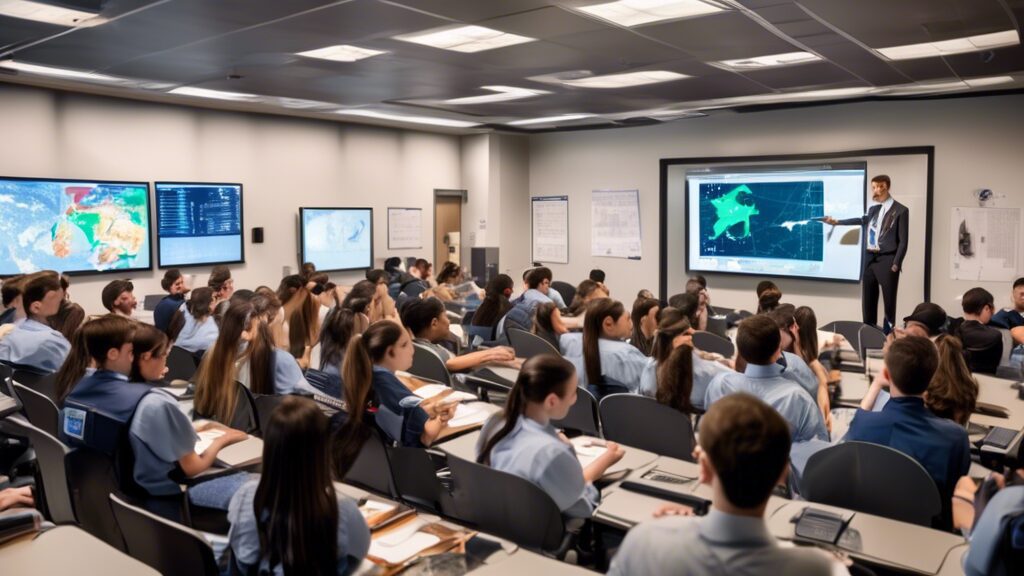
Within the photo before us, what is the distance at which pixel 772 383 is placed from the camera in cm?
324

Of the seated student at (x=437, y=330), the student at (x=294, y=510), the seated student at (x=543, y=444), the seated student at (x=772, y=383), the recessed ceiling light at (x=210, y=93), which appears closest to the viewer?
the student at (x=294, y=510)

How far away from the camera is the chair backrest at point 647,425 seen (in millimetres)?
3340

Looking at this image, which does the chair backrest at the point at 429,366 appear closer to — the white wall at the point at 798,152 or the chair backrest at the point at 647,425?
the chair backrest at the point at 647,425

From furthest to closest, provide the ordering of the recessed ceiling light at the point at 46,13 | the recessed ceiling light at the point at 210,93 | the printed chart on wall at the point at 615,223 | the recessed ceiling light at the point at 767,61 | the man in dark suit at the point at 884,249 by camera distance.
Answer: the printed chart on wall at the point at 615,223
the man in dark suit at the point at 884,249
the recessed ceiling light at the point at 210,93
the recessed ceiling light at the point at 767,61
the recessed ceiling light at the point at 46,13

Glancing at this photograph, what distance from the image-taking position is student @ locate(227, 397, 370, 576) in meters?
1.88

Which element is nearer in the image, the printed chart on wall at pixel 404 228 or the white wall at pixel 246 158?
the white wall at pixel 246 158

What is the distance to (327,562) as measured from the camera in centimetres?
192

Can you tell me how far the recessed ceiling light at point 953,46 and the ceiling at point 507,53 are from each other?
12 cm

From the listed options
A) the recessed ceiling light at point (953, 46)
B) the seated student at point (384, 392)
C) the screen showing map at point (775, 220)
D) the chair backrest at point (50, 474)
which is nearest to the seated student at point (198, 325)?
the chair backrest at point (50, 474)

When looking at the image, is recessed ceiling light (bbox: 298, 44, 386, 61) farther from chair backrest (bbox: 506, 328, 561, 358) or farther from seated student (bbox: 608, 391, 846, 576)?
seated student (bbox: 608, 391, 846, 576)

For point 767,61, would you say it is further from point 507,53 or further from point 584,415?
point 584,415

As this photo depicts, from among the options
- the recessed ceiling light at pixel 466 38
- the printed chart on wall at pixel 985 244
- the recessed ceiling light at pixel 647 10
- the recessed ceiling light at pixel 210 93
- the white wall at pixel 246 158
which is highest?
the recessed ceiling light at pixel 210 93

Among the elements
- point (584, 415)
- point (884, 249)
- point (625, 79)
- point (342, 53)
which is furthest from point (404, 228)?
point (584, 415)

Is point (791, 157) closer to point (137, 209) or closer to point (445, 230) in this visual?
point (445, 230)
